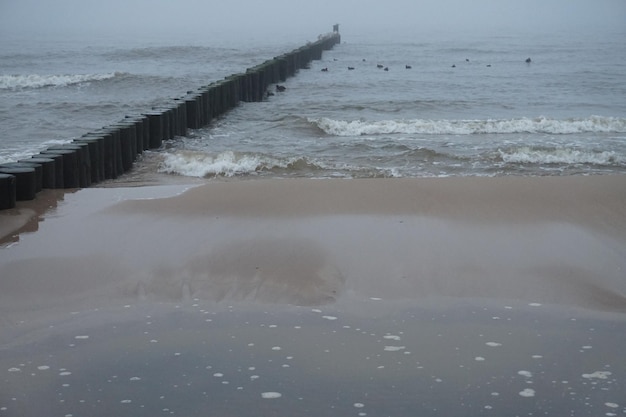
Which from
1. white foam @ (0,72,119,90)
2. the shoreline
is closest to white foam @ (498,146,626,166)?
the shoreline

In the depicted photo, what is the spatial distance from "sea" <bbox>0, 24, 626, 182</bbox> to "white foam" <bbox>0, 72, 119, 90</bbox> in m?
0.05

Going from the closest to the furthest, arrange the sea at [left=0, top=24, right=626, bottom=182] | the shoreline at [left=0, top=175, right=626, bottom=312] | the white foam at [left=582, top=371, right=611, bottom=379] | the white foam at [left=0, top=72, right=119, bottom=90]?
the white foam at [left=582, top=371, right=611, bottom=379], the shoreline at [left=0, top=175, right=626, bottom=312], the sea at [left=0, top=24, right=626, bottom=182], the white foam at [left=0, top=72, right=119, bottom=90]

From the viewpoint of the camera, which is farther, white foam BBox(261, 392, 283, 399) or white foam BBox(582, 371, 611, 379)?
white foam BBox(582, 371, 611, 379)

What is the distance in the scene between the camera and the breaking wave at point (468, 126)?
1351cm

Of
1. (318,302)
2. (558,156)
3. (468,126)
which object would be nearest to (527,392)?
(318,302)

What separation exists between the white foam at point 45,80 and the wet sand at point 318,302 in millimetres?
16441

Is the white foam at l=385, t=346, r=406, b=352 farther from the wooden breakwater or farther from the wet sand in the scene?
the wooden breakwater

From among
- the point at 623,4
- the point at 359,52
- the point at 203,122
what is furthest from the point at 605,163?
the point at 623,4

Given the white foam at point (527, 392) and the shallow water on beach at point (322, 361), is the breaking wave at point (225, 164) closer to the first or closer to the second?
the shallow water on beach at point (322, 361)

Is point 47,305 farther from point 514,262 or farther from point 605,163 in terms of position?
point 605,163

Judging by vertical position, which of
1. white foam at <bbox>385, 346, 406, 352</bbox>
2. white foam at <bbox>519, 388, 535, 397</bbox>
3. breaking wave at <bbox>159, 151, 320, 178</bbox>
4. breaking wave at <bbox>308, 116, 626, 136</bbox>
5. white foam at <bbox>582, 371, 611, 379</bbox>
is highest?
breaking wave at <bbox>308, 116, 626, 136</bbox>

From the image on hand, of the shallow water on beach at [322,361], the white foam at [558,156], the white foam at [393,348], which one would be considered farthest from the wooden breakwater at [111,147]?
the white foam at [558,156]

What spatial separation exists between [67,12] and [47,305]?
12164 centimetres

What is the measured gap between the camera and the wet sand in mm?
3627
